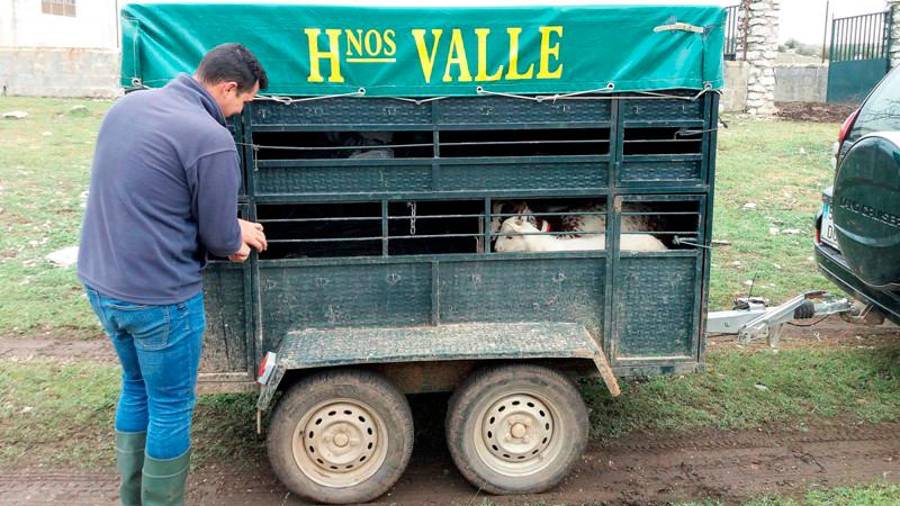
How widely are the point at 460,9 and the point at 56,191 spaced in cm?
742

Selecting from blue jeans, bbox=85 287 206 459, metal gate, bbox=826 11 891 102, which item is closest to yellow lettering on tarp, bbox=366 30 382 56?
blue jeans, bbox=85 287 206 459

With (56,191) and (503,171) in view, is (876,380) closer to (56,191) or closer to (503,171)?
(503,171)

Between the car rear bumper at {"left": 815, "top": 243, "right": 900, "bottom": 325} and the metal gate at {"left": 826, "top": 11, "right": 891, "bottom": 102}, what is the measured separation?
13.0m

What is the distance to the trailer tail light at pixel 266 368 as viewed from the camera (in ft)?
11.2

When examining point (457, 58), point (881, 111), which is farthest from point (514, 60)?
point (881, 111)

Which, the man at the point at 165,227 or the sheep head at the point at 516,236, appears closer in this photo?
the man at the point at 165,227

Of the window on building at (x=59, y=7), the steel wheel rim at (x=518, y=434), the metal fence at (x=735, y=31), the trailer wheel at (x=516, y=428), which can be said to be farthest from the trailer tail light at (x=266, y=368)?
the window on building at (x=59, y=7)

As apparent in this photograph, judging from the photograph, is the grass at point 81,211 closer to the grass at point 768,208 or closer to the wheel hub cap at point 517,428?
the grass at point 768,208

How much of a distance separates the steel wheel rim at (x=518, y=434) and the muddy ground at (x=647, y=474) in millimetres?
155

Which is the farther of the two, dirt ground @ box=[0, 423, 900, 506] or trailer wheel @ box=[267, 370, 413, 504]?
dirt ground @ box=[0, 423, 900, 506]

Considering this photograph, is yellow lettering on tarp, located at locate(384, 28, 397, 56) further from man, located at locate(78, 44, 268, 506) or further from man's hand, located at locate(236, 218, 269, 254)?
man's hand, located at locate(236, 218, 269, 254)

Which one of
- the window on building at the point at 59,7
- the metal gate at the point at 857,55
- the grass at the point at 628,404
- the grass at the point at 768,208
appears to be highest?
the window on building at the point at 59,7

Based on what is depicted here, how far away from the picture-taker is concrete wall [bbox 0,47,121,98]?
56.5 feet

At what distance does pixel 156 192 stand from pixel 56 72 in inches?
662
